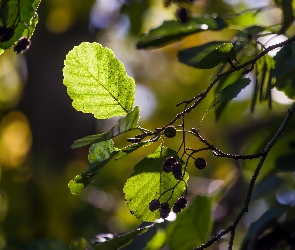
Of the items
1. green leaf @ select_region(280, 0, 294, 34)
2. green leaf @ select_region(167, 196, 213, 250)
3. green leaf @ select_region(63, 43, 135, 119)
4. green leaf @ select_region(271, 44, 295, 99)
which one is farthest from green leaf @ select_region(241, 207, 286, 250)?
green leaf @ select_region(63, 43, 135, 119)

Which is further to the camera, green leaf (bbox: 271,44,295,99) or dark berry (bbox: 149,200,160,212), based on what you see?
green leaf (bbox: 271,44,295,99)

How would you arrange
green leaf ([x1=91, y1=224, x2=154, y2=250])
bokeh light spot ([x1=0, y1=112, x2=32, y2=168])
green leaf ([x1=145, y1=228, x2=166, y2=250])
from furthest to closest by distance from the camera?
bokeh light spot ([x1=0, y1=112, x2=32, y2=168])
green leaf ([x1=145, y1=228, x2=166, y2=250])
green leaf ([x1=91, y1=224, x2=154, y2=250])

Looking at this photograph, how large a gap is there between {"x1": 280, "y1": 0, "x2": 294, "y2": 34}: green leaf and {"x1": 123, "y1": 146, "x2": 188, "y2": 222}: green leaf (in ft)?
1.32

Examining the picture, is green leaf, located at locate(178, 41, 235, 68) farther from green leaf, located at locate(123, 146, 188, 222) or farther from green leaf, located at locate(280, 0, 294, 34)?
green leaf, located at locate(123, 146, 188, 222)

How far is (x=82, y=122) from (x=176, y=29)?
285 cm

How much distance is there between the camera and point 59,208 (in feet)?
9.31

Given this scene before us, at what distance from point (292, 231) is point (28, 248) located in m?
0.59

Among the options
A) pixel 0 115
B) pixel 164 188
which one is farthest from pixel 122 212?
pixel 164 188

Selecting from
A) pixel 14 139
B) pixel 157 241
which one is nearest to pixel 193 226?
pixel 157 241

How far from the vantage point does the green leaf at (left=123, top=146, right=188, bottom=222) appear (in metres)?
0.89

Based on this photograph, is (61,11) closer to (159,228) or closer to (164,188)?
(159,228)

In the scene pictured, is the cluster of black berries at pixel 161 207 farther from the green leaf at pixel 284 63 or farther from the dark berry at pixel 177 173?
the green leaf at pixel 284 63

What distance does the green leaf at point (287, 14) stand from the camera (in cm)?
110

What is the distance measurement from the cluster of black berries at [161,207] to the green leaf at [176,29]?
1.36ft
